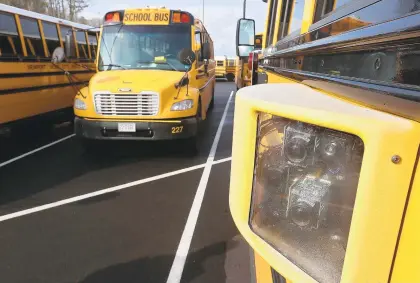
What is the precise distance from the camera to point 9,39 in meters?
6.18

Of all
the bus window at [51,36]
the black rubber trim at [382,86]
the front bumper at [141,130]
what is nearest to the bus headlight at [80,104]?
the front bumper at [141,130]

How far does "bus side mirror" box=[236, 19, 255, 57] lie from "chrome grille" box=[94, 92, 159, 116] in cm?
160

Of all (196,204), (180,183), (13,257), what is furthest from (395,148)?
(180,183)

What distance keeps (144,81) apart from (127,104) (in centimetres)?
47

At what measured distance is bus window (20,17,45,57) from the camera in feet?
22.0

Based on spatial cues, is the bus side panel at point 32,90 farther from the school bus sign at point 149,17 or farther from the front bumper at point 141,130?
the school bus sign at point 149,17

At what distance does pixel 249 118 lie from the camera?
1.06m

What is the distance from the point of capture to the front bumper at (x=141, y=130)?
5570 mm

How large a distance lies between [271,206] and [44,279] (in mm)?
2305

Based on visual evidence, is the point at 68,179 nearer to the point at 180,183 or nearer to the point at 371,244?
the point at 180,183

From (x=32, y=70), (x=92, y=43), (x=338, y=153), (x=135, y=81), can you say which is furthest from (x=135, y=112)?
(x=92, y=43)

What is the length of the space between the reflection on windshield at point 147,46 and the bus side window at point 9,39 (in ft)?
4.93

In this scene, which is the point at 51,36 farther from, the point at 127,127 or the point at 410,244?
the point at 410,244

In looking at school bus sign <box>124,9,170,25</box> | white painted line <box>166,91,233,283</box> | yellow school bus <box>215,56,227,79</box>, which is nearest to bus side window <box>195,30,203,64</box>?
school bus sign <box>124,9,170,25</box>
